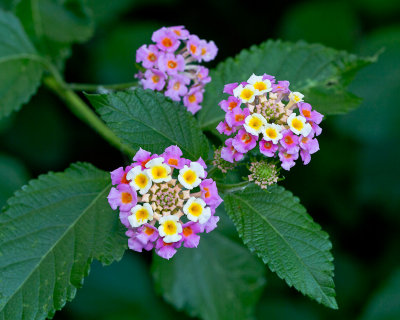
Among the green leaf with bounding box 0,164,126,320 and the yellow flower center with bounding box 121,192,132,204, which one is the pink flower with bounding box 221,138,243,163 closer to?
the yellow flower center with bounding box 121,192,132,204

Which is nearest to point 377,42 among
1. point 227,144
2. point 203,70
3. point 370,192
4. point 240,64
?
point 370,192

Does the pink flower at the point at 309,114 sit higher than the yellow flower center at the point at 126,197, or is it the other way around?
the pink flower at the point at 309,114

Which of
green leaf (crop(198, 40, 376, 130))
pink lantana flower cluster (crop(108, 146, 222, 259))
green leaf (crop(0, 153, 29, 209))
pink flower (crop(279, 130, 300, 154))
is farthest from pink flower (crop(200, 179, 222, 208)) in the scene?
green leaf (crop(0, 153, 29, 209))

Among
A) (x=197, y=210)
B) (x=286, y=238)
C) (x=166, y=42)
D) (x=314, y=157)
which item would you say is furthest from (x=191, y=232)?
(x=314, y=157)

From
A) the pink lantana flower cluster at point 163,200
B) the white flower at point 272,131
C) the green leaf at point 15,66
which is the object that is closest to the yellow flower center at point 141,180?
the pink lantana flower cluster at point 163,200

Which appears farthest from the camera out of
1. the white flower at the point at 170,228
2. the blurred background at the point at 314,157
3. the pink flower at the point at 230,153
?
the blurred background at the point at 314,157

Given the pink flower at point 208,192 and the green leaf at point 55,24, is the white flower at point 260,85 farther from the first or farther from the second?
the green leaf at point 55,24

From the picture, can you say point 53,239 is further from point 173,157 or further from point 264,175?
point 264,175

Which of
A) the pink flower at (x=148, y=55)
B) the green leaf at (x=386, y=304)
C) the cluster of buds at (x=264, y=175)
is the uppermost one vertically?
the pink flower at (x=148, y=55)
